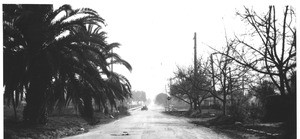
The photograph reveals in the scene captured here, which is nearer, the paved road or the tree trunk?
the paved road

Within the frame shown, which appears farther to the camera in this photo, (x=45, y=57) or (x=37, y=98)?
(x=37, y=98)

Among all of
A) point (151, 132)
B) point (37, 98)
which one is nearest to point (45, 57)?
point (37, 98)

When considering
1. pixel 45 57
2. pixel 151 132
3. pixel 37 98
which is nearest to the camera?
pixel 45 57

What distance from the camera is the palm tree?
14.0 meters

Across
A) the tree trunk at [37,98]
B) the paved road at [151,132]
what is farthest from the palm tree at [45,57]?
the paved road at [151,132]

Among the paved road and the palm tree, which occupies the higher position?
the palm tree

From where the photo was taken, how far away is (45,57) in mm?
14312

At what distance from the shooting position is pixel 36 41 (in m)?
15.3

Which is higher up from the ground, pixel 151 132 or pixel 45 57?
pixel 45 57

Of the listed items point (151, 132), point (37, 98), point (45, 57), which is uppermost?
point (45, 57)

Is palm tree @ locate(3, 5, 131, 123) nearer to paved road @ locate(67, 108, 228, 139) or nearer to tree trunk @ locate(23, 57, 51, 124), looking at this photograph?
tree trunk @ locate(23, 57, 51, 124)

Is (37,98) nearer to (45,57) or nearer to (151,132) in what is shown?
(45,57)

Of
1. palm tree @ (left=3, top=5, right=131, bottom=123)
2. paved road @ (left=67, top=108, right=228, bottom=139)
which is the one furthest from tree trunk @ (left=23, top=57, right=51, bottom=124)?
paved road @ (left=67, top=108, right=228, bottom=139)

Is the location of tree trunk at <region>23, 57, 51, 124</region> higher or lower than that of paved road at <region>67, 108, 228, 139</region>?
higher
